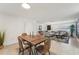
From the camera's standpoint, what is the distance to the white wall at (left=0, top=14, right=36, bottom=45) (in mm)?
1594

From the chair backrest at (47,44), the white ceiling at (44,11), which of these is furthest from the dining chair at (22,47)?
the white ceiling at (44,11)

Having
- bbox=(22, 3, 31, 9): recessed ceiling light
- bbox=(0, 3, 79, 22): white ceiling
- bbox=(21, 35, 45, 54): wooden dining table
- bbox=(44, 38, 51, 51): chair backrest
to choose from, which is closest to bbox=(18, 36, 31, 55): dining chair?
bbox=(21, 35, 45, 54): wooden dining table

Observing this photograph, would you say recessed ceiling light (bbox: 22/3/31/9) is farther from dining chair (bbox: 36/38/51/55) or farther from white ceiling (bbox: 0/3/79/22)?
dining chair (bbox: 36/38/51/55)

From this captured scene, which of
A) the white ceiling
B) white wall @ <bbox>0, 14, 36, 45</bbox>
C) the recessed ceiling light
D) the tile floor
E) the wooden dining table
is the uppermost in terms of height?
the recessed ceiling light

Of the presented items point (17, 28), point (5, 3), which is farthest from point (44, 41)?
point (5, 3)

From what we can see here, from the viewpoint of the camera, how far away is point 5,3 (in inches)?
63.3

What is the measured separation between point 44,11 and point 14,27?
21.0 inches

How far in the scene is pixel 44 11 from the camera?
163 centimetres

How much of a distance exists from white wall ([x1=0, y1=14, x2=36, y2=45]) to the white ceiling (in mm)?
82

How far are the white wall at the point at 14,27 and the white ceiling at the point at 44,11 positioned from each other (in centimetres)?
8

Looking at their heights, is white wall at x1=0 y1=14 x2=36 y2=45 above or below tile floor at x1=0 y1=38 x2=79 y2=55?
above

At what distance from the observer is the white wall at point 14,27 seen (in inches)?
62.7

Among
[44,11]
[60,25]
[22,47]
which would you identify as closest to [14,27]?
[22,47]
